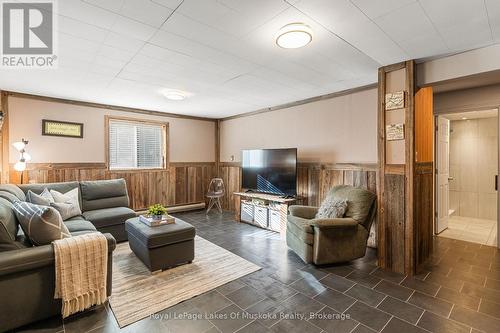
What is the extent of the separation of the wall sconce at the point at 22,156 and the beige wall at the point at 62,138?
0.16 metres

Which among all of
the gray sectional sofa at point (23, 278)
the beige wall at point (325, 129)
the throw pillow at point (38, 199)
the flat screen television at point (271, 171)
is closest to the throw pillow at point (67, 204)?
the throw pillow at point (38, 199)

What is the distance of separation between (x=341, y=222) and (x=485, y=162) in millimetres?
4674

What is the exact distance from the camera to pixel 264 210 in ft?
15.8

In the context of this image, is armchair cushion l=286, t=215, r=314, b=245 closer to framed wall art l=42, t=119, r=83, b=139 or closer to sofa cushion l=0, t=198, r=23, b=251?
sofa cushion l=0, t=198, r=23, b=251

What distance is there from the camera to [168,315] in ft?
7.00

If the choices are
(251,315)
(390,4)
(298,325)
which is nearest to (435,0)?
(390,4)

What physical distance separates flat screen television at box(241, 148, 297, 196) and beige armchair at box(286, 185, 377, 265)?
1.27 m

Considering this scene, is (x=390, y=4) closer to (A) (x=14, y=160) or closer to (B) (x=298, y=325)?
(B) (x=298, y=325)

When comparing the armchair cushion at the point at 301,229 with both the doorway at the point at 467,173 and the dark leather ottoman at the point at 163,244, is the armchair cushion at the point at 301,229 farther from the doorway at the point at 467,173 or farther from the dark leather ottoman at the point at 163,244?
the doorway at the point at 467,173

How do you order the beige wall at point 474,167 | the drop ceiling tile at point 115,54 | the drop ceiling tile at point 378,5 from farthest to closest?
the beige wall at point 474,167, the drop ceiling tile at point 115,54, the drop ceiling tile at point 378,5

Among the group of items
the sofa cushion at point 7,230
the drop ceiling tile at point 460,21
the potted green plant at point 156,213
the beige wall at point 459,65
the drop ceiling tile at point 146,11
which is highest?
the drop ceiling tile at point 146,11

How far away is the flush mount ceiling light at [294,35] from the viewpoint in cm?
209

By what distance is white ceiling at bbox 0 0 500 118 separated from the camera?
1.86m

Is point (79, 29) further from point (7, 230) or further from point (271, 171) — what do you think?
point (271, 171)
